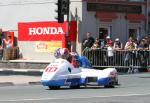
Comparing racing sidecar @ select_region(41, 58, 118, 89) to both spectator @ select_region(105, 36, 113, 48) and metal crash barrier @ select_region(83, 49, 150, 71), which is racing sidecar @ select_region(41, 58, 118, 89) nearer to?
metal crash barrier @ select_region(83, 49, 150, 71)

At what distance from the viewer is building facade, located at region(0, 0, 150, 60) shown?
35.5 meters

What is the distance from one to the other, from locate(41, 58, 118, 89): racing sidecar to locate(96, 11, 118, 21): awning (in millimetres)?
14974

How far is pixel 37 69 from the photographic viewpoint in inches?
1388

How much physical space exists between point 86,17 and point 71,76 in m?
14.9

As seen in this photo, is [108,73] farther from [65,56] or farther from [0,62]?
[0,62]

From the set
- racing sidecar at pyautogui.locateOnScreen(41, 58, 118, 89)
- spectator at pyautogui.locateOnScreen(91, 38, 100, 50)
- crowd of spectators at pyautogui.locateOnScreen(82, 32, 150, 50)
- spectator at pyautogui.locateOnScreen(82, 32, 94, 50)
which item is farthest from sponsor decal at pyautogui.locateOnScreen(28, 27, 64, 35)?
racing sidecar at pyautogui.locateOnScreen(41, 58, 118, 89)

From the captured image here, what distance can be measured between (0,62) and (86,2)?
664 centimetres

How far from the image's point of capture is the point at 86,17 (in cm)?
3550

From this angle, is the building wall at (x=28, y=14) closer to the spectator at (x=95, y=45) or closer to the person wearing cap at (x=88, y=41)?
the person wearing cap at (x=88, y=41)

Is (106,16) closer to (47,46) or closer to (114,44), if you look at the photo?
(114,44)

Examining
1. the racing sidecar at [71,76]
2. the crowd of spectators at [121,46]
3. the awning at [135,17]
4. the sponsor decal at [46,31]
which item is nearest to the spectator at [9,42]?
the sponsor decal at [46,31]

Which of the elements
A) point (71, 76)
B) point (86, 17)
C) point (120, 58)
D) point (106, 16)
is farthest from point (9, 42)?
point (71, 76)

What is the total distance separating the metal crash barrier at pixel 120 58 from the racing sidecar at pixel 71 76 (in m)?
11.5

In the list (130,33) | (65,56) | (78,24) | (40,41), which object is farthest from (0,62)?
(65,56)
